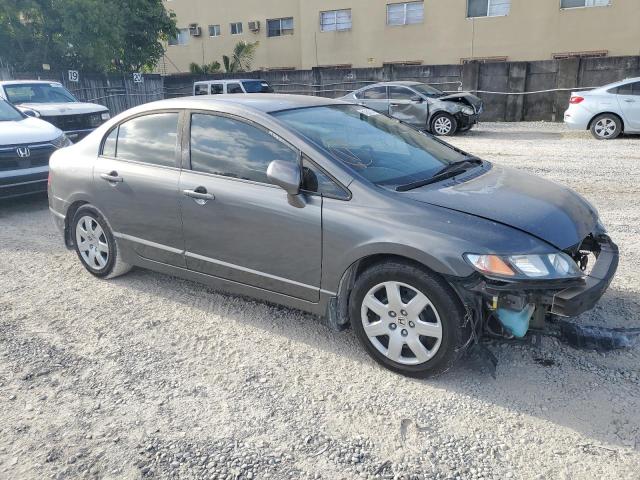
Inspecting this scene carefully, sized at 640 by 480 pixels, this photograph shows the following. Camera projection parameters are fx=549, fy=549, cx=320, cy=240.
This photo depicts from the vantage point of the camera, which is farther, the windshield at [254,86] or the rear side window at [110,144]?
the windshield at [254,86]

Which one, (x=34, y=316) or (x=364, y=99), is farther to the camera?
(x=364, y=99)

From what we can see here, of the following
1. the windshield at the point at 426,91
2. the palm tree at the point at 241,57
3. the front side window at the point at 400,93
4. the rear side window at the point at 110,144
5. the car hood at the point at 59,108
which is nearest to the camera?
the rear side window at the point at 110,144

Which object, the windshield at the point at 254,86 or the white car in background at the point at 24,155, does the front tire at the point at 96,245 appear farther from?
the windshield at the point at 254,86

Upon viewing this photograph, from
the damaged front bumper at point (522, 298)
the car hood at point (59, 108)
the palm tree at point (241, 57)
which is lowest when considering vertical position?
the damaged front bumper at point (522, 298)

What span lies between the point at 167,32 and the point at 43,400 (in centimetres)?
2626

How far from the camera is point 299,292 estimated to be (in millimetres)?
3658

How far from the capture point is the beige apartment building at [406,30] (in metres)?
21.3

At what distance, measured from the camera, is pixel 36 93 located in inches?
474

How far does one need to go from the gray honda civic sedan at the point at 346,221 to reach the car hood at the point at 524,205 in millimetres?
14

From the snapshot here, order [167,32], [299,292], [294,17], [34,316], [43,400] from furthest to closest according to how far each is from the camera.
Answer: [294,17]
[167,32]
[34,316]
[299,292]
[43,400]

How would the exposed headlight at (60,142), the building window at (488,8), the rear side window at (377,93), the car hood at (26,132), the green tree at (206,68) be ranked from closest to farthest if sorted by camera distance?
the car hood at (26,132), the exposed headlight at (60,142), the rear side window at (377,93), the building window at (488,8), the green tree at (206,68)

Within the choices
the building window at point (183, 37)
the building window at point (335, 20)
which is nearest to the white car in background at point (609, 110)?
the building window at point (335, 20)

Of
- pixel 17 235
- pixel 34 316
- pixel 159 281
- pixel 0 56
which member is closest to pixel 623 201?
pixel 159 281

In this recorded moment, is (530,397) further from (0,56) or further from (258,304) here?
(0,56)
